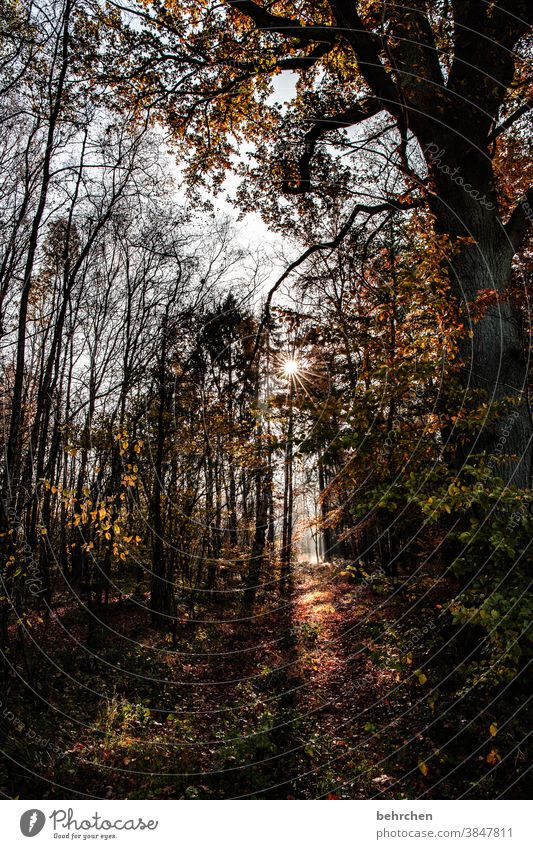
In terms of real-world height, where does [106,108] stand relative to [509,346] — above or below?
above

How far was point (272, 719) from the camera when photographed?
5879 mm

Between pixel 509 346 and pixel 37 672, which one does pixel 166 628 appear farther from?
pixel 509 346

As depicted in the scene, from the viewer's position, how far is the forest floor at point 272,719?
4.46m

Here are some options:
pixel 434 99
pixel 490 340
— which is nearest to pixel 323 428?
pixel 490 340

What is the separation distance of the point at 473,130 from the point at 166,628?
1200cm

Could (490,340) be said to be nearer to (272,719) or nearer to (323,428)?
(323,428)

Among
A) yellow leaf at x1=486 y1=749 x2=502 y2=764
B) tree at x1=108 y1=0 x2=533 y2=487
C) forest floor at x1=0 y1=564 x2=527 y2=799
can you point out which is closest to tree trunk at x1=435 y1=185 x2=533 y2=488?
tree at x1=108 y1=0 x2=533 y2=487

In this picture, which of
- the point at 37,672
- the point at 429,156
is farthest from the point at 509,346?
the point at 37,672

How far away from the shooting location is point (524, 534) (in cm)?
323
